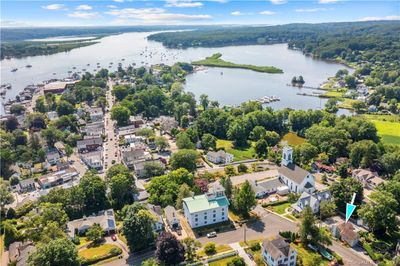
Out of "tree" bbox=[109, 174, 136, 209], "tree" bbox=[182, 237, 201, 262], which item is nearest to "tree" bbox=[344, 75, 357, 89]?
"tree" bbox=[109, 174, 136, 209]

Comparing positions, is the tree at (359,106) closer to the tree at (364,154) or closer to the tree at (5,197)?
the tree at (364,154)

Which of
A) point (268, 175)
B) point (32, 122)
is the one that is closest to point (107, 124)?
point (32, 122)

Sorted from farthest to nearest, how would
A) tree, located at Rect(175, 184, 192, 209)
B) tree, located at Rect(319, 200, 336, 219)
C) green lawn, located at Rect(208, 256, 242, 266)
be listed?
1. tree, located at Rect(175, 184, 192, 209)
2. tree, located at Rect(319, 200, 336, 219)
3. green lawn, located at Rect(208, 256, 242, 266)

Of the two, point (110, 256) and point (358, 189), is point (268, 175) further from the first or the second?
point (110, 256)

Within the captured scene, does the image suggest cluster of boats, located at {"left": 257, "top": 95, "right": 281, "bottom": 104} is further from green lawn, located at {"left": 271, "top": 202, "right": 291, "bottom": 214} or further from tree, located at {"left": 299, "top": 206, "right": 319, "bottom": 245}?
tree, located at {"left": 299, "top": 206, "right": 319, "bottom": 245}

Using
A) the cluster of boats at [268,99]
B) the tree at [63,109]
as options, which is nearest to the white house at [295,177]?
the cluster of boats at [268,99]

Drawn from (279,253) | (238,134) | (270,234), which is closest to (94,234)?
(270,234)
